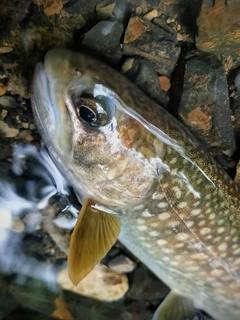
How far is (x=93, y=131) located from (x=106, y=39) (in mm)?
517

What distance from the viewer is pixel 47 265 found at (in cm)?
244

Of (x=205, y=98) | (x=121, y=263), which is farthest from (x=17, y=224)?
(x=205, y=98)

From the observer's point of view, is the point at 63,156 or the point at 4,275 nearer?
the point at 63,156

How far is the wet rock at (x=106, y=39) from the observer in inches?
78.3

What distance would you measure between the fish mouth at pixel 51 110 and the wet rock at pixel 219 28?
0.77 metres

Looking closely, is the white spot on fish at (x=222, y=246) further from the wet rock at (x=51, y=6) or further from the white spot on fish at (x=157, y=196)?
the wet rock at (x=51, y=6)

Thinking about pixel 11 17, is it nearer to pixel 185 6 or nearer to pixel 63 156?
pixel 63 156

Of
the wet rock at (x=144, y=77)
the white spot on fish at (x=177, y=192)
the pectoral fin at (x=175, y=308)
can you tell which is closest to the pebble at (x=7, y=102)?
the wet rock at (x=144, y=77)

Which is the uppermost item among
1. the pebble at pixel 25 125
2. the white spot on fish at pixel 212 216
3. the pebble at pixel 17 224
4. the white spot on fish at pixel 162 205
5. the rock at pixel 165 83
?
the rock at pixel 165 83

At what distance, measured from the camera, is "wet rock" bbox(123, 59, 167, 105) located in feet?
6.71

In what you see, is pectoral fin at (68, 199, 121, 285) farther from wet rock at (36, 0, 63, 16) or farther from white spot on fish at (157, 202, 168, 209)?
wet rock at (36, 0, 63, 16)

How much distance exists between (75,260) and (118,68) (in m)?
0.91

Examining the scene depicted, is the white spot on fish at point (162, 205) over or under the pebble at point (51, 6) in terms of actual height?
under


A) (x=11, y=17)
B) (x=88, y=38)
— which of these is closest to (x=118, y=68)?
(x=88, y=38)
